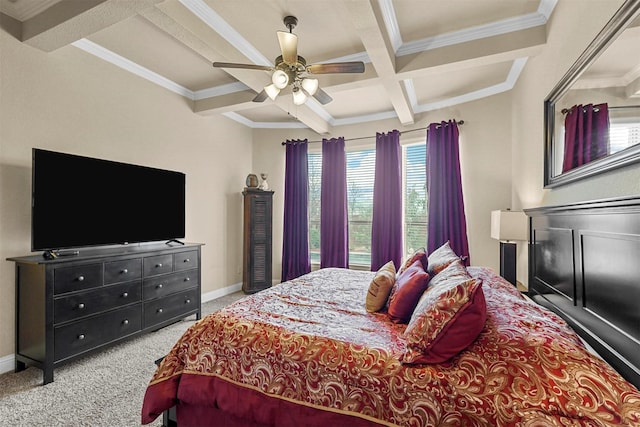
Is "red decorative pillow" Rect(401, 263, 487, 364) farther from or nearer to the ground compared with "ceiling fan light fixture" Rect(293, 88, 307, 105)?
nearer to the ground

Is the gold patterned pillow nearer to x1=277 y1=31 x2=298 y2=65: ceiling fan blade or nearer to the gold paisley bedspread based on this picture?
the gold paisley bedspread

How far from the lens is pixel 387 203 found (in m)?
4.48

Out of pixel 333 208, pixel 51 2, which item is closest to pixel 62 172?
pixel 51 2

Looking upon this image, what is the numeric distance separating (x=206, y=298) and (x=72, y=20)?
11.3ft

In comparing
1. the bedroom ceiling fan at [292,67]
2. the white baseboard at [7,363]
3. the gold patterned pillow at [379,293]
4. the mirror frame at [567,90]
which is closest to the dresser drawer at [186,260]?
the white baseboard at [7,363]

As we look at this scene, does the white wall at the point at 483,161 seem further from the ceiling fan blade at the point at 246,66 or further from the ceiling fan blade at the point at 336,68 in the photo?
the ceiling fan blade at the point at 246,66

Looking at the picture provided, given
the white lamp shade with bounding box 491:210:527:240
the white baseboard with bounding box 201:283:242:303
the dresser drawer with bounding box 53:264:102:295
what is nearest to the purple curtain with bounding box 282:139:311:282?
the white baseboard with bounding box 201:283:242:303

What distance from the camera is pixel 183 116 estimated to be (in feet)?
13.0

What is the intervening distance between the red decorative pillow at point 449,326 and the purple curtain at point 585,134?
0.97 meters

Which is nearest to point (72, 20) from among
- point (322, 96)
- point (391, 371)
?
point (322, 96)

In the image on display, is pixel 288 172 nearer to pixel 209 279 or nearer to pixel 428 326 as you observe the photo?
pixel 209 279

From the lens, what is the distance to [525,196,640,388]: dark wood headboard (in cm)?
A: 114

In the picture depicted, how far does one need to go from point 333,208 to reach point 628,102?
→ 3.75 m

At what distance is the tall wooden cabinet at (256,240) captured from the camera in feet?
15.6
